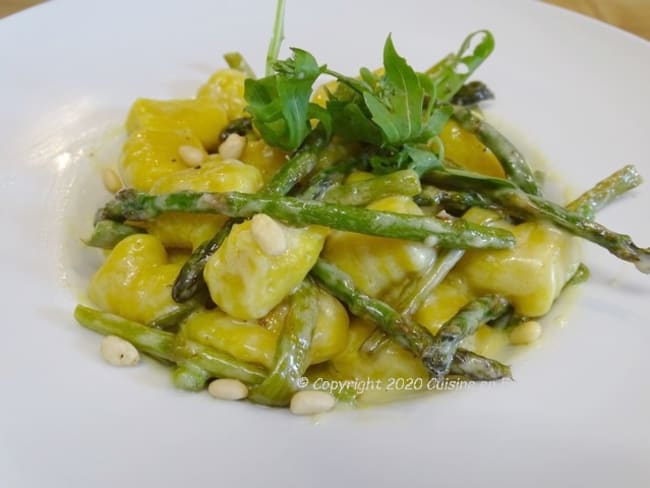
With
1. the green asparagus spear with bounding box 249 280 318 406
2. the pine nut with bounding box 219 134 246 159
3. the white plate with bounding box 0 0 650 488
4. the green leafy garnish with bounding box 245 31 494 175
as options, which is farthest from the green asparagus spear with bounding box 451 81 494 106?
the green asparagus spear with bounding box 249 280 318 406

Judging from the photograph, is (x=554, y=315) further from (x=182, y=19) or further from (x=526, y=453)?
(x=182, y=19)

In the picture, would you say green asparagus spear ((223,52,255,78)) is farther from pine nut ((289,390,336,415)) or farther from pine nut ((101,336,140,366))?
pine nut ((289,390,336,415))

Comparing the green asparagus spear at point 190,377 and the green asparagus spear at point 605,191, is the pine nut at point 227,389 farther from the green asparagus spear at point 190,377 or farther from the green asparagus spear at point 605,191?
the green asparagus spear at point 605,191

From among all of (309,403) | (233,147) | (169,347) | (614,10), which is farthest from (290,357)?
(614,10)

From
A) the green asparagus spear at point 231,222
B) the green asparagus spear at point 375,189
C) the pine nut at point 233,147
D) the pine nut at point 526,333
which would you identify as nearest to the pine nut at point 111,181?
the pine nut at point 233,147

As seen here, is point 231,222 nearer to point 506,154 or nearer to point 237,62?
point 506,154

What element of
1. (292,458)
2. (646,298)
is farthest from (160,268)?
(646,298)
